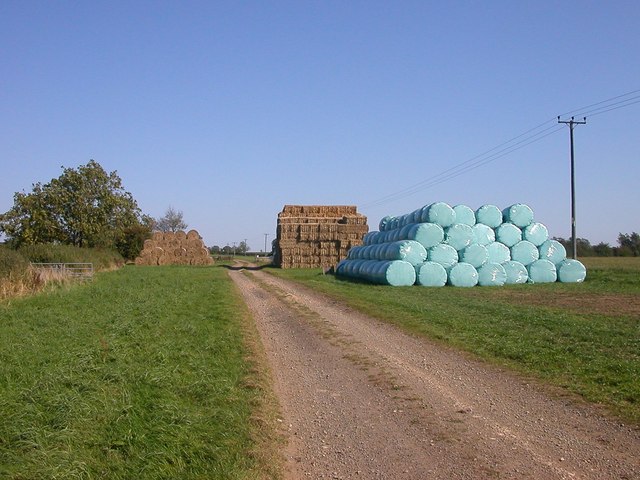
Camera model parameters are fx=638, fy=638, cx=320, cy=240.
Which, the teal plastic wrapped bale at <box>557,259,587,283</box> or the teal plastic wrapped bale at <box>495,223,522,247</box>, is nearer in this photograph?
the teal plastic wrapped bale at <box>495,223,522,247</box>

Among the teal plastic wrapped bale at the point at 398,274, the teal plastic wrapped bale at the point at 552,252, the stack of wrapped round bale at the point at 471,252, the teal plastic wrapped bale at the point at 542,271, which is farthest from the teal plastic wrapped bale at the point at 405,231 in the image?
the teal plastic wrapped bale at the point at 552,252

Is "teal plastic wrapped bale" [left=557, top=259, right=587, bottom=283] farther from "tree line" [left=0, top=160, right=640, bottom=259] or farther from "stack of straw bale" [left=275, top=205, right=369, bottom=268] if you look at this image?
"tree line" [left=0, top=160, right=640, bottom=259]

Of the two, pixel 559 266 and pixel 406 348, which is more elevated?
pixel 559 266

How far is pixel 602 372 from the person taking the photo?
9.49 metres

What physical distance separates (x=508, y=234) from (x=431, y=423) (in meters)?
27.9

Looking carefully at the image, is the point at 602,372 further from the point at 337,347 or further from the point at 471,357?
the point at 337,347

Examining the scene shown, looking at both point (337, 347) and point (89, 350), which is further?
point (337, 347)

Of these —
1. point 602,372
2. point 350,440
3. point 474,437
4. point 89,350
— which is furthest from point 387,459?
point 89,350

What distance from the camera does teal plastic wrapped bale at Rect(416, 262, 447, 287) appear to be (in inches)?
1238

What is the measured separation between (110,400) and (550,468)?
15.8 feet

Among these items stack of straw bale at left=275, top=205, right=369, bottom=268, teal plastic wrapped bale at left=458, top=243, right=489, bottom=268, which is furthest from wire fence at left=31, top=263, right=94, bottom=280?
teal plastic wrapped bale at left=458, top=243, right=489, bottom=268

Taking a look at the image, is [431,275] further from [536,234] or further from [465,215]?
[536,234]

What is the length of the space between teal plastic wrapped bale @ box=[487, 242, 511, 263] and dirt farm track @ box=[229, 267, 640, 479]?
21.9m

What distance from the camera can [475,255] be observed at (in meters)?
32.1
